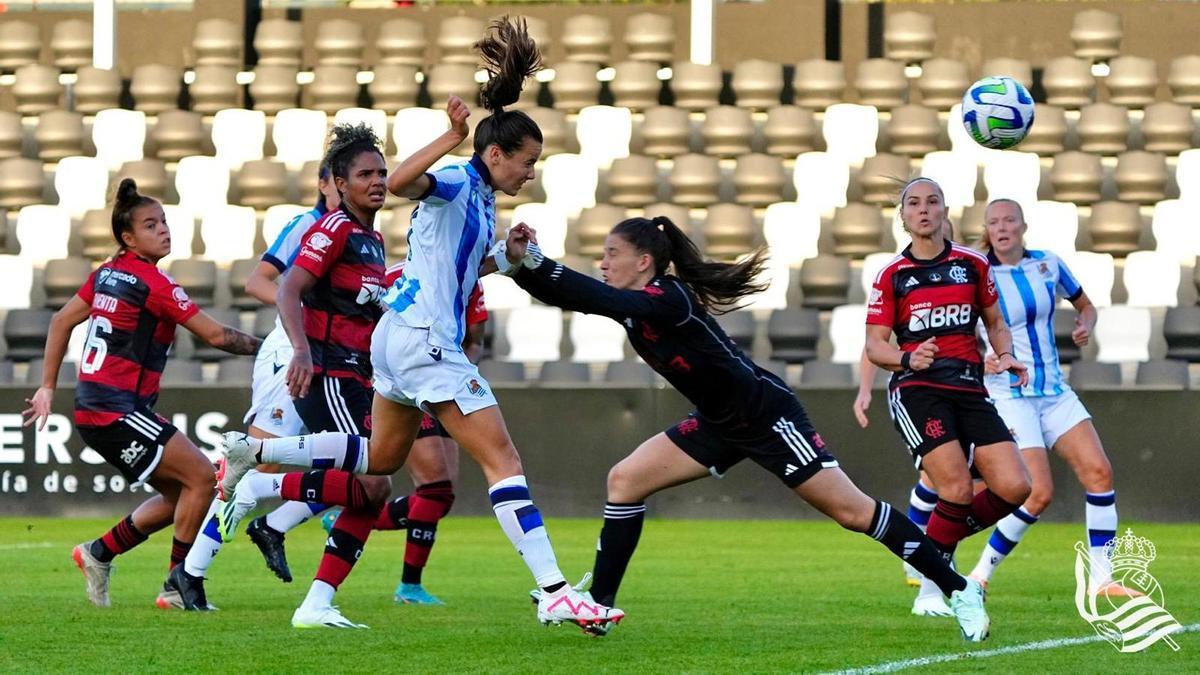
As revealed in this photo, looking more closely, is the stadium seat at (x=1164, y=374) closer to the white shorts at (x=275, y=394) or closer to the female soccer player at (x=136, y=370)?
the white shorts at (x=275, y=394)

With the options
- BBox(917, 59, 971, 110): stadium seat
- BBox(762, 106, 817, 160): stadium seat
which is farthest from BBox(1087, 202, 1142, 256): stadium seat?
BBox(762, 106, 817, 160): stadium seat

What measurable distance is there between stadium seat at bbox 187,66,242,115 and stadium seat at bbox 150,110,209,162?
464 mm

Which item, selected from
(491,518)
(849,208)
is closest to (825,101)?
(849,208)

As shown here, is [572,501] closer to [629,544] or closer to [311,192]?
[311,192]

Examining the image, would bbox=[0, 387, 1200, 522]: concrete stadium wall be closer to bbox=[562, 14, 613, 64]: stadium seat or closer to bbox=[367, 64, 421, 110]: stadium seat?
bbox=[367, 64, 421, 110]: stadium seat

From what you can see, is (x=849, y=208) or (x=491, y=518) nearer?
(x=491, y=518)

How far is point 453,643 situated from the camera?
6797 millimetres

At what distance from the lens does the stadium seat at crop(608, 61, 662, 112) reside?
19.0 m

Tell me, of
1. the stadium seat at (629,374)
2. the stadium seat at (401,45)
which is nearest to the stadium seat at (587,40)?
the stadium seat at (401,45)

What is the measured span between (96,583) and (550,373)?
7.43m

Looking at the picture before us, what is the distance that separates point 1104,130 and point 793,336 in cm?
438

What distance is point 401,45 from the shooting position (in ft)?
65.2

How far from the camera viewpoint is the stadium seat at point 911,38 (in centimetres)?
1917

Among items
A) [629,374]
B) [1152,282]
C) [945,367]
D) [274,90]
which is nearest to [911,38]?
[1152,282]
